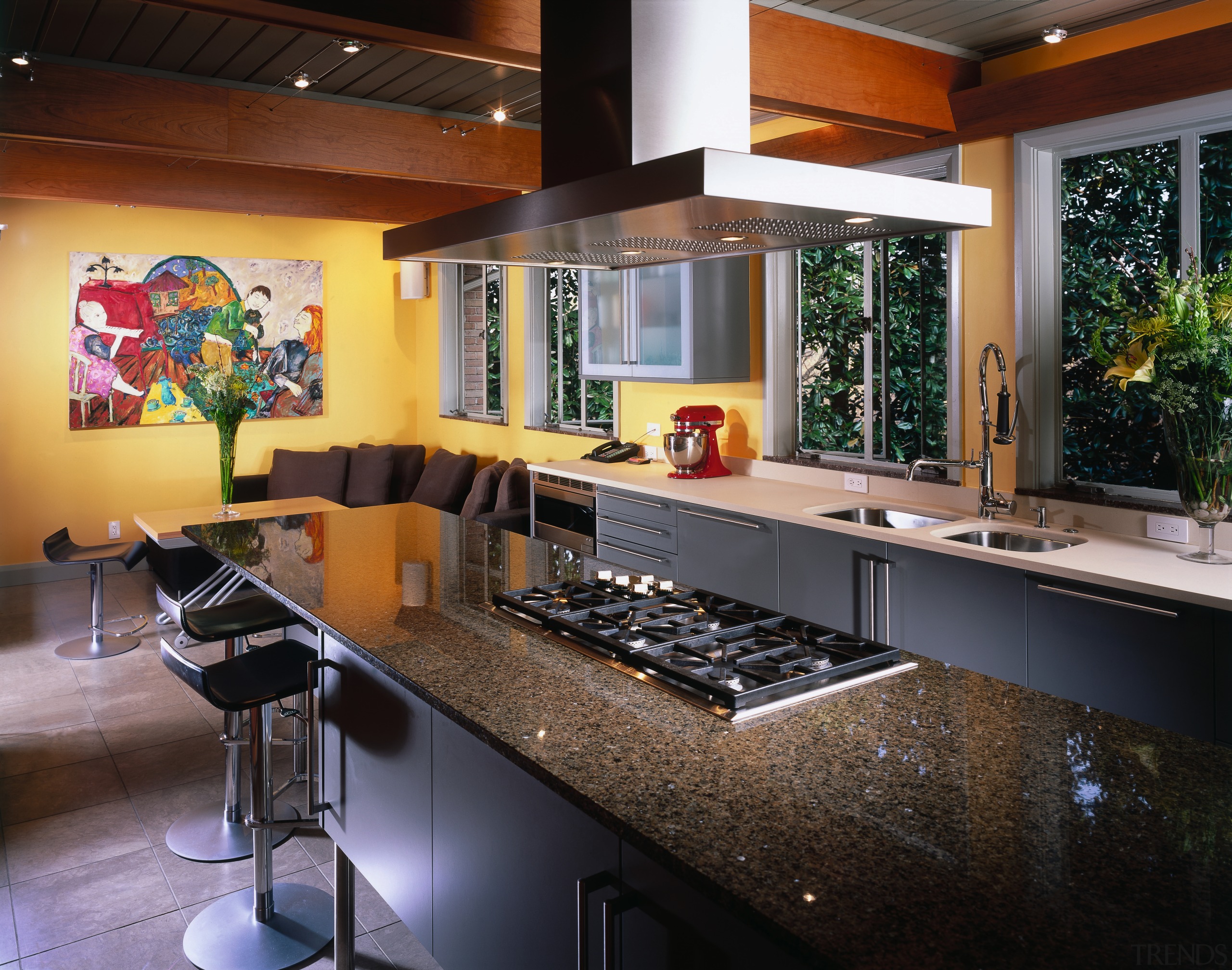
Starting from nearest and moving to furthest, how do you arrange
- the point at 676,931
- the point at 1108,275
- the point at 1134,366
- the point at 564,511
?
1. the point at 676,931
2. the point at 1134,366
3. the point at 1108,275
4. the point at 564,511

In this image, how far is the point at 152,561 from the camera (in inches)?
285

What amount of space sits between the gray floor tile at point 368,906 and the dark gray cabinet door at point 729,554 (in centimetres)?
165

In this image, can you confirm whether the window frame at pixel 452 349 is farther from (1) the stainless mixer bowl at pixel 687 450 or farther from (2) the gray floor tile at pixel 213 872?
(2) the gray floor tile at pixel 213 872

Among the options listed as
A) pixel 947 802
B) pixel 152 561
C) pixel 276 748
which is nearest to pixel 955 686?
pixel 947 802

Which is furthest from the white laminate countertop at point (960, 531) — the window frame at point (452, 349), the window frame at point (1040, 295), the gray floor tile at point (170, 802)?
the window frame at point (452, 349)

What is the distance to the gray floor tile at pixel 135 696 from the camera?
461 centimetres

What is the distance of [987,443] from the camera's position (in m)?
3.76

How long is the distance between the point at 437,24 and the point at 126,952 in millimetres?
2838

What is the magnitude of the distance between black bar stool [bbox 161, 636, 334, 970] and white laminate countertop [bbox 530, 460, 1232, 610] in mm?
1970

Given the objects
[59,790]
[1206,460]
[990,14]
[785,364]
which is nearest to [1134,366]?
[1206,460]

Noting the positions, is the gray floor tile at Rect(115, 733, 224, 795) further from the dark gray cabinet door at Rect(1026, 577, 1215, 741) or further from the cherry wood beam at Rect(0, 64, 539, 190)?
the dark gray cabinet door at Rect(1026, 577, 1215, 741)

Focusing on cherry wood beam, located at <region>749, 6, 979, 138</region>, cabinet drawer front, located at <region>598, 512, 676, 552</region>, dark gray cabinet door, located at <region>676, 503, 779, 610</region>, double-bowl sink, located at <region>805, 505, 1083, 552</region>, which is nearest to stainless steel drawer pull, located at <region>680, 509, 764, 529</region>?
dark gray cabinet door, located at <region>676, 503, 779, 610</region>

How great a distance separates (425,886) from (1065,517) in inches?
109

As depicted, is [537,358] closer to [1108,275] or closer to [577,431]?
[577,431]
